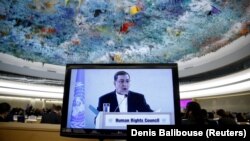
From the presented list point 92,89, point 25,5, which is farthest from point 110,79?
point 25,5

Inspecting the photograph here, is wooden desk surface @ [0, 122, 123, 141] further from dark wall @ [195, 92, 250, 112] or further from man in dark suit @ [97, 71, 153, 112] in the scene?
dark wall @ [195, 92, 250, 112]

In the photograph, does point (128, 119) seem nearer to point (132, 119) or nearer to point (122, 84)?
point (132, 119)

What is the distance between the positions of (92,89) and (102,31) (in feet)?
32.1

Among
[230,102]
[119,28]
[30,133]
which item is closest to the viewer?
[30,133]

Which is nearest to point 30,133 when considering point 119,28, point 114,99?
point 114,99

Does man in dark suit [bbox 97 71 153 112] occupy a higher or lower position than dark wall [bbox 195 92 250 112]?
lower

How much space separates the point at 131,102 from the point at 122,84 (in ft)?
0.28

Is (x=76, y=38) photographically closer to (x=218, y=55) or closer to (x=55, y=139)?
(x=218, y=55)

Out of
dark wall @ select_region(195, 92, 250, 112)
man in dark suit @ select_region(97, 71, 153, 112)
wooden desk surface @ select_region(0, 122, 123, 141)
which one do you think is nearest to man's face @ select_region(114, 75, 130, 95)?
man in dark suit @ select_region(97, 71, 153, 112)

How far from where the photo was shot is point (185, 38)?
1053cm

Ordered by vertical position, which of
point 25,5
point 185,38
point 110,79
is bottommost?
point 110,79

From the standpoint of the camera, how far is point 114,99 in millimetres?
994

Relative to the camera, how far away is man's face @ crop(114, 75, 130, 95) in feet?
3.31

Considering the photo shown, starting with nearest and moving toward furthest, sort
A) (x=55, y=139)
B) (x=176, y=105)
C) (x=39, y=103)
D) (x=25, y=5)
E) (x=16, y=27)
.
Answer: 1. (x=176, y=105)
2. (x=55, y=139)
3. (x=25, y=5)
4. (x=16, y=27)
5. (x=39, y=103)
